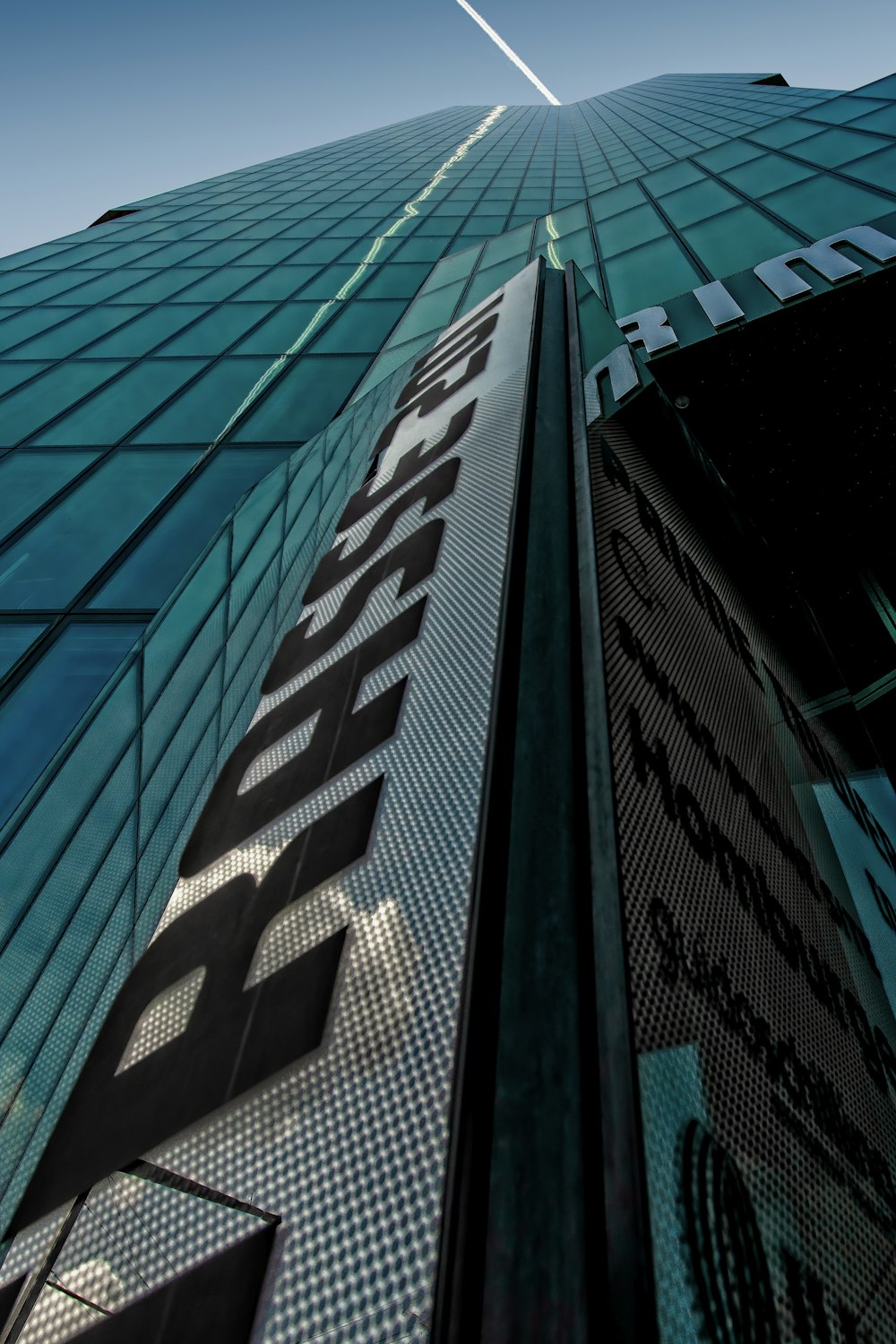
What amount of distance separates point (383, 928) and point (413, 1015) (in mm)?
238

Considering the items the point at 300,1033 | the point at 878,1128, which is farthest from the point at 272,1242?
the point at 878,1128

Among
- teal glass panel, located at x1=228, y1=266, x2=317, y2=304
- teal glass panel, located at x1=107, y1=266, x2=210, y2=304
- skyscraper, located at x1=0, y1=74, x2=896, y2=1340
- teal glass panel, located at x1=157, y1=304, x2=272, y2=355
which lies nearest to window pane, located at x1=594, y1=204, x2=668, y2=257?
skyscraper, located at x1=0, y1=74, x2=896, y2=1340

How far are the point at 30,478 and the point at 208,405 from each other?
2160mm

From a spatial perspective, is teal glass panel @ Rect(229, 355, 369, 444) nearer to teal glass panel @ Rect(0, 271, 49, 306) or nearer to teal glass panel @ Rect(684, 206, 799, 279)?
teal glass panel @ Rect(684, 206, 799, 279)

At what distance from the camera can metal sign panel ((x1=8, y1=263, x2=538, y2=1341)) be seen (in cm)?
106

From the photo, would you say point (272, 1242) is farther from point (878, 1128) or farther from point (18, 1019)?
point (18, 1019)

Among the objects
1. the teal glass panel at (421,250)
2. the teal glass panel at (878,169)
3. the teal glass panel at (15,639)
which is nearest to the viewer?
the teal glass panel at (15,639)

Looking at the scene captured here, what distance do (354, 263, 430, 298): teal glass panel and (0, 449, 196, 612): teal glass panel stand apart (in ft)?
17.6

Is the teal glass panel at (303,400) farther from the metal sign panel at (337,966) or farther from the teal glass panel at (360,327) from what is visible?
the metal sign panel at (337,966)

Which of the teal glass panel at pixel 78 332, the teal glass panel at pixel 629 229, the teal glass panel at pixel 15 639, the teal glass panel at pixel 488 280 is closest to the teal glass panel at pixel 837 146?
the teal glass panel at pixel 629 229

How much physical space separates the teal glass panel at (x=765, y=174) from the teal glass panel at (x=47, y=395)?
8941 mm

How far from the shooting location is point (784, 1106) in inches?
61.1

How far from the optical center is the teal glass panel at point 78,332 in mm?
9594

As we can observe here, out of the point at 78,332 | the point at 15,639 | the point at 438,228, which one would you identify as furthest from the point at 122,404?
the point at 438,228
